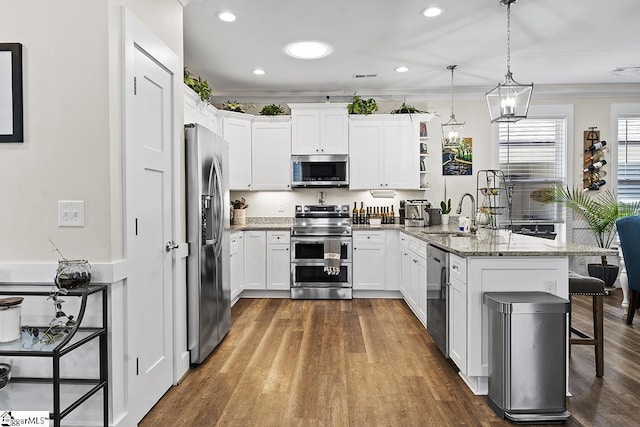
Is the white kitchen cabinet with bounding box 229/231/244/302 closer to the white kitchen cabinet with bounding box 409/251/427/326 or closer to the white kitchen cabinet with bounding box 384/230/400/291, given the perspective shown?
the white kitchen cabinet with bounding box 384/230/400/291

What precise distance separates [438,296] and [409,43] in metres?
2.50

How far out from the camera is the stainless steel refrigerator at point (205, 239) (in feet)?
10.2

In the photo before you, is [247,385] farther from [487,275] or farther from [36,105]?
[36,105]

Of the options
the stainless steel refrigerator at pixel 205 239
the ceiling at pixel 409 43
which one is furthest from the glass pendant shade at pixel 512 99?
the stainless steel refrigerator at pixel 205 239

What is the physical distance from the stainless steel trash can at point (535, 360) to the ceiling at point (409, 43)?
244 cm

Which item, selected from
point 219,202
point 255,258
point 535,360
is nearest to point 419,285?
point 535,360

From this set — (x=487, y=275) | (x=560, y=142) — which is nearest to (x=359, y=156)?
(x=560, y=142)

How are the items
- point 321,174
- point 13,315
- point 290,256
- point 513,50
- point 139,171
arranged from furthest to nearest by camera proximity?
point 321,174 < point 290,256 < point 513,50 < point 139,171 < point 13,315

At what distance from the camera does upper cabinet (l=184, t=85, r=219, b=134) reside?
13.5ft

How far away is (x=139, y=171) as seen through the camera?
2.34 m

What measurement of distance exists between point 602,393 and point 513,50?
335 cm

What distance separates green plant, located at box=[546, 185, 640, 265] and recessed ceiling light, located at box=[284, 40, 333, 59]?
3755mm

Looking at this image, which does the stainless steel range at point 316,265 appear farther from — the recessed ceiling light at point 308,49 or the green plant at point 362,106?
the recessed ceiling light at point 308,49

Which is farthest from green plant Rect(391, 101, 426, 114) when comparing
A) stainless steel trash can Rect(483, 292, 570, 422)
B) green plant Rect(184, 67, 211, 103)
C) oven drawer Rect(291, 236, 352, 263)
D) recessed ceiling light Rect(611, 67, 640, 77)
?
stainless steel trash can Rect(483, 292, 570, 422)
